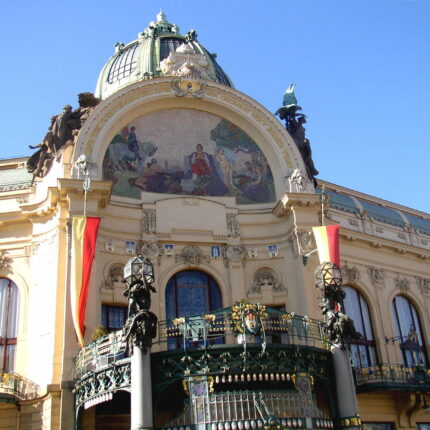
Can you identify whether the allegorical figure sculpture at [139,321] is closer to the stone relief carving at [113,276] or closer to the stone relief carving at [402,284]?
the stone relief carving at [113,276]

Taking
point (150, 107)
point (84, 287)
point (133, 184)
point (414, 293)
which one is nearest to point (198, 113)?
point (150, 107)

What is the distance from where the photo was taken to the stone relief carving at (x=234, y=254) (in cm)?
2455

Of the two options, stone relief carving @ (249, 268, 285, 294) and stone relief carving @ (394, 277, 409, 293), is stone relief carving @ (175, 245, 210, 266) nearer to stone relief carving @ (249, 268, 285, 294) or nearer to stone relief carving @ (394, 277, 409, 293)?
stone relief carving @ (249, 268, 285, 294)

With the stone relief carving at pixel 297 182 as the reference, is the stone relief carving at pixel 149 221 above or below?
below

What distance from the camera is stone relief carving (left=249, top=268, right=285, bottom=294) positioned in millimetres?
24411

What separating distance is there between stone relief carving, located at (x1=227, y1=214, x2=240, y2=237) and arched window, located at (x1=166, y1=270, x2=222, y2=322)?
1981 mm

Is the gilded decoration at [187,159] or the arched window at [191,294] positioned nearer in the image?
the arched window at [191,294]

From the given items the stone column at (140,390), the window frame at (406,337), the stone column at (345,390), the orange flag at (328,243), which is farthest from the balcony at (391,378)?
the stone column at (140,390)

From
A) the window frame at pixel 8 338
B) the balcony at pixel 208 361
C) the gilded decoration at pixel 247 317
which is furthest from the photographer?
the window frame at pixel 8 338

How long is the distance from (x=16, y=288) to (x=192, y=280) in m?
6.57

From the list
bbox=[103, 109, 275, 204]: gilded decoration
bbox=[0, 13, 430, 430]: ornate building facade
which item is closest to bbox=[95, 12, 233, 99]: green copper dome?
bbox=[0, 13, 430, 430]: ornate building facade

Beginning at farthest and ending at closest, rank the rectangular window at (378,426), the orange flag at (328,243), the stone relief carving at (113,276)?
the rectangular window at (378,426)
the stone relief carving at (113,276)
the orange flag at (328,243)

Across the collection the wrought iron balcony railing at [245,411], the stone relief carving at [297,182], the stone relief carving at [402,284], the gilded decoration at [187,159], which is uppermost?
the gilded decoration at [187,159]

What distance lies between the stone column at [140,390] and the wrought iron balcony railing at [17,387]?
5374 mm
